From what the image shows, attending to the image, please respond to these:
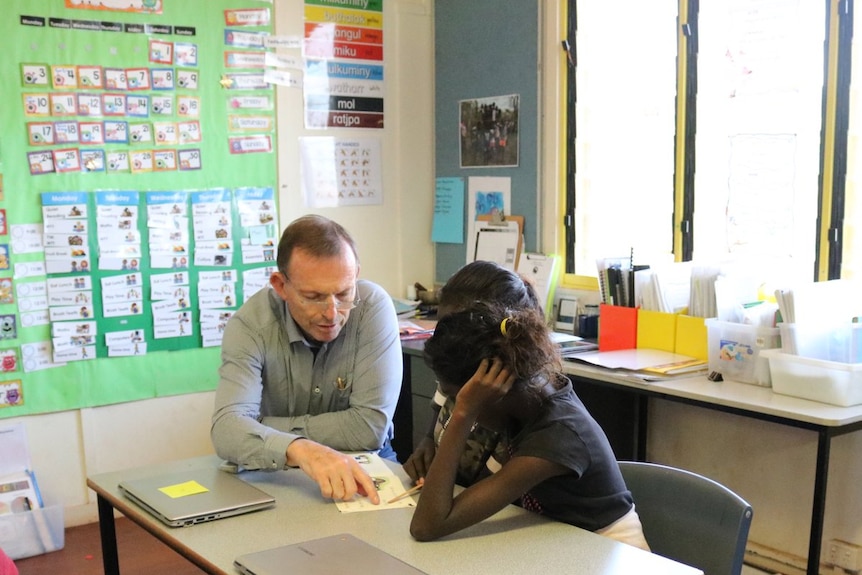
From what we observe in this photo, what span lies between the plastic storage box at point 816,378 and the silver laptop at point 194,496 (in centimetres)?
170

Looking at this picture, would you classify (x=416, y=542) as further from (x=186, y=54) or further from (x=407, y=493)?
(x=186, y=54)

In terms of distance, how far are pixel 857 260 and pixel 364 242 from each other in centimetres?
230

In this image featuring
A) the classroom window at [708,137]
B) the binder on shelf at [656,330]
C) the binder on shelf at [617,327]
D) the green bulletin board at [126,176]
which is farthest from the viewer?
the green bulletin board at [126,176]

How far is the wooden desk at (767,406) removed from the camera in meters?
2.49

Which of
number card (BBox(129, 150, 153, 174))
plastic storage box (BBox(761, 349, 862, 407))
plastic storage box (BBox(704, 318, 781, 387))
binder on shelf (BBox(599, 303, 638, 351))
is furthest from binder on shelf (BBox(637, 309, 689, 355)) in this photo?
number card (BBox(129, 150, 153, 174))

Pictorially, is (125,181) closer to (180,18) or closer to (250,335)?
(180,18)

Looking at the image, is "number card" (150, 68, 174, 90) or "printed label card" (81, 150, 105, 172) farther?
"number card" (150, 68, 174, 90)

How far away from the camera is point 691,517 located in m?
1.77

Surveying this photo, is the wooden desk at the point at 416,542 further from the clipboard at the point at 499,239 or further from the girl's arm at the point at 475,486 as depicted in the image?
the clipboard at the point at 499,239

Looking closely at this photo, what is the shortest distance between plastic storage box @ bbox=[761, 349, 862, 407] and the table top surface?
0.07 ft

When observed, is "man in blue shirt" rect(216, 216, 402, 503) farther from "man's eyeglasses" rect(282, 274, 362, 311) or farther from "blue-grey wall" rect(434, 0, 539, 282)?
"blue-grey wall" rect(434, 0, 539, 282)

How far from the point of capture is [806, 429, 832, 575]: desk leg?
2484 mm

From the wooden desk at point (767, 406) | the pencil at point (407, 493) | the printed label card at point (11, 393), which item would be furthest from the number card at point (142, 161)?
the pencil at point (407, 493)

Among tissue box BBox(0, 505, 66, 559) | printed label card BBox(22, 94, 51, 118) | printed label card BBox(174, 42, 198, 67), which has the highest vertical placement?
printed label card BBox(174, 42, 198, 67)
